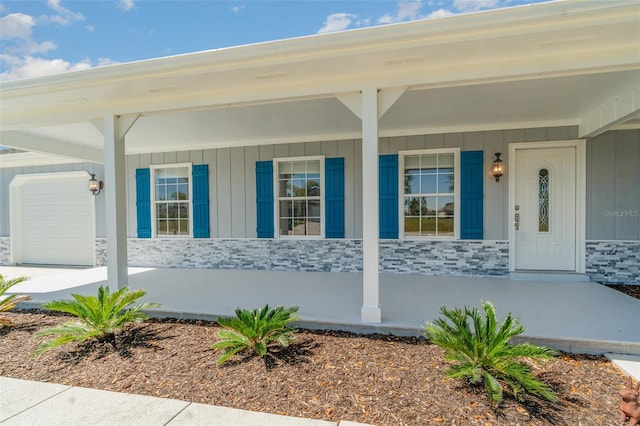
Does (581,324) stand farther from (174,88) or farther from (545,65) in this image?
(174,88)

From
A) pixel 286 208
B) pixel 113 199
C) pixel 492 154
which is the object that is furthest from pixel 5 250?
pixel 492 154

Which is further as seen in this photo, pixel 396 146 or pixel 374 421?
pixel 396 146

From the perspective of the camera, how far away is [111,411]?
2047 millimetres

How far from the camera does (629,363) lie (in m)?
2.51

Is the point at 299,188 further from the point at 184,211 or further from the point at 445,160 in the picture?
the point at 445,160

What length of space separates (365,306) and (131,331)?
2409 millimetres

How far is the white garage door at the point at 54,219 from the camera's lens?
7.52 meters

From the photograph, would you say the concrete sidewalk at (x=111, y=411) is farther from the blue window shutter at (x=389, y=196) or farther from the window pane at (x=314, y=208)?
the window pane at (x=314, y=208)

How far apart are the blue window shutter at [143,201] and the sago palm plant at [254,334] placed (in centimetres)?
499

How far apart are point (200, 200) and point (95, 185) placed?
269 cm

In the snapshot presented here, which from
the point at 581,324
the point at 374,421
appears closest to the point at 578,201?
the point at 581,324

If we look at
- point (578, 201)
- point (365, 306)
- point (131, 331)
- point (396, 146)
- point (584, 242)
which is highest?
point (396, 146)

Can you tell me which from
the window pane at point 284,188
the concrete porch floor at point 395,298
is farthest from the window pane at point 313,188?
the concrete porch floor at point 395,298

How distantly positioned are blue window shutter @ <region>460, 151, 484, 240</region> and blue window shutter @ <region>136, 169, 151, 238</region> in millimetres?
6265
